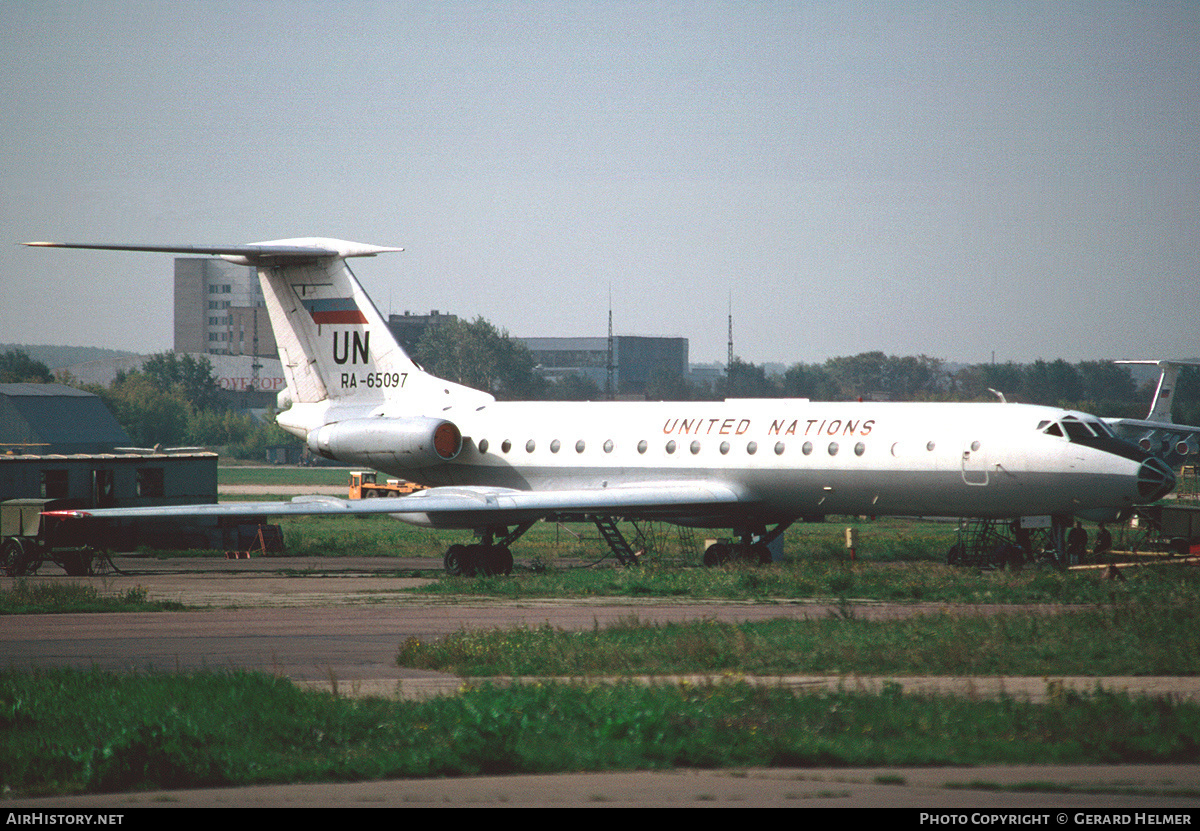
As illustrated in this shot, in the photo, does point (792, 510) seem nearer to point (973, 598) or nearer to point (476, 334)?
point (973, 598)

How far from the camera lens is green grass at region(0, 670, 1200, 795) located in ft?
31.5

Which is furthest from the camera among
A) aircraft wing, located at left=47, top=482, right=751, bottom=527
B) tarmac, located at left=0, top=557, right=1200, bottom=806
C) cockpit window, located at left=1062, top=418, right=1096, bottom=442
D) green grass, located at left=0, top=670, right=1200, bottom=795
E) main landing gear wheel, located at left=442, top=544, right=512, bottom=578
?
main landing gear wheel, located at left=442, top=544, right=512, bottom=578

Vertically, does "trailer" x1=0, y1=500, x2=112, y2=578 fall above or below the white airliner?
below

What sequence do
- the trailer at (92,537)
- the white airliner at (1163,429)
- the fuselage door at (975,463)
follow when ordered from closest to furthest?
the fuselage door at (975,463) < the trailer at (92,537) < the white airliner at (1163,429)

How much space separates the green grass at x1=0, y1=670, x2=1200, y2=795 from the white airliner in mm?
25527

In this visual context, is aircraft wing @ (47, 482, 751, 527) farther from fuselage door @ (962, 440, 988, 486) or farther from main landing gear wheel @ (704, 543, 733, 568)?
fuselage door @ (962, 440, 988, 486)

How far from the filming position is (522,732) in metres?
10.4

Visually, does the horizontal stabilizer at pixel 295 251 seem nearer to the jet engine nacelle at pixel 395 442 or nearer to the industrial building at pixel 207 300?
the jet engine nacelle at pixel 395 442

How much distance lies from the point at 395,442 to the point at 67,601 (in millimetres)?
9949

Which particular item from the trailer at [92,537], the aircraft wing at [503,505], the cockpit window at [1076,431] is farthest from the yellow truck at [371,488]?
the cockpit window at [1076,431]

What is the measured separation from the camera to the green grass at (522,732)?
9.60 metres

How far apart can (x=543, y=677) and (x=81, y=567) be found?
55.4 ft

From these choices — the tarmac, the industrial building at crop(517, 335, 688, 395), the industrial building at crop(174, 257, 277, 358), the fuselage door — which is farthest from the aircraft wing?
the industrial building at crop(174, 257, 277, 358)

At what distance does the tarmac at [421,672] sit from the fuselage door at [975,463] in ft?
20.7
